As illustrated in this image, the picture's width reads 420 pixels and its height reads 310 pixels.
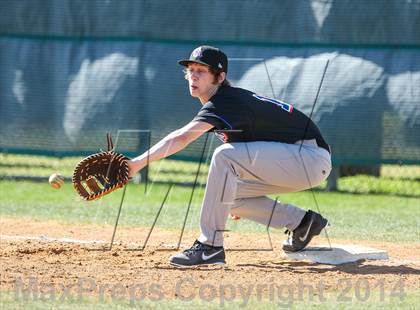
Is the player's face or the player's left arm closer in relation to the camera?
the player's left arm

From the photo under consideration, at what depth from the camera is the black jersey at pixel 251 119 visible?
5.76m

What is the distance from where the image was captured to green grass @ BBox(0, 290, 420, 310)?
14.9 feet

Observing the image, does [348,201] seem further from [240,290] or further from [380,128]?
[240,290]

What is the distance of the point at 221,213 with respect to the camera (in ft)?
18.9

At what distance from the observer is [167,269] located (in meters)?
5.72

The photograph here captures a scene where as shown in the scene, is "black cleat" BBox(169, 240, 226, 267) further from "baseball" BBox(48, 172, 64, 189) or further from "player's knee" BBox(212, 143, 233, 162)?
"baseball" BBox(48, 172, 64, 189)

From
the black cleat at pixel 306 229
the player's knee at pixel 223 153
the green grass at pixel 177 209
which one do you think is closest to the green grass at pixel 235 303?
the player's knee at pixel 223 153

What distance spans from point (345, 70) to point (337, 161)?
1018mm

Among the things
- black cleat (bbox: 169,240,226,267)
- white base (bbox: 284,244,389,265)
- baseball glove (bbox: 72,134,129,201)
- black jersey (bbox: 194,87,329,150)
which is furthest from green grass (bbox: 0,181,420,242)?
baseball glove (bbox: 72,134,129,201)

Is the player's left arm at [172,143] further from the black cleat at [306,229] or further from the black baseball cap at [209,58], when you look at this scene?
the black cleat at [306,229]

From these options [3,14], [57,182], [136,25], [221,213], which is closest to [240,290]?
[221,213]

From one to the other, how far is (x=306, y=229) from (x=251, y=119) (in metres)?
0.89

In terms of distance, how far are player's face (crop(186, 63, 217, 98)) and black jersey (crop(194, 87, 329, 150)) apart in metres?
0.11

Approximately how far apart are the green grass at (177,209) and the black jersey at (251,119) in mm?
2045
